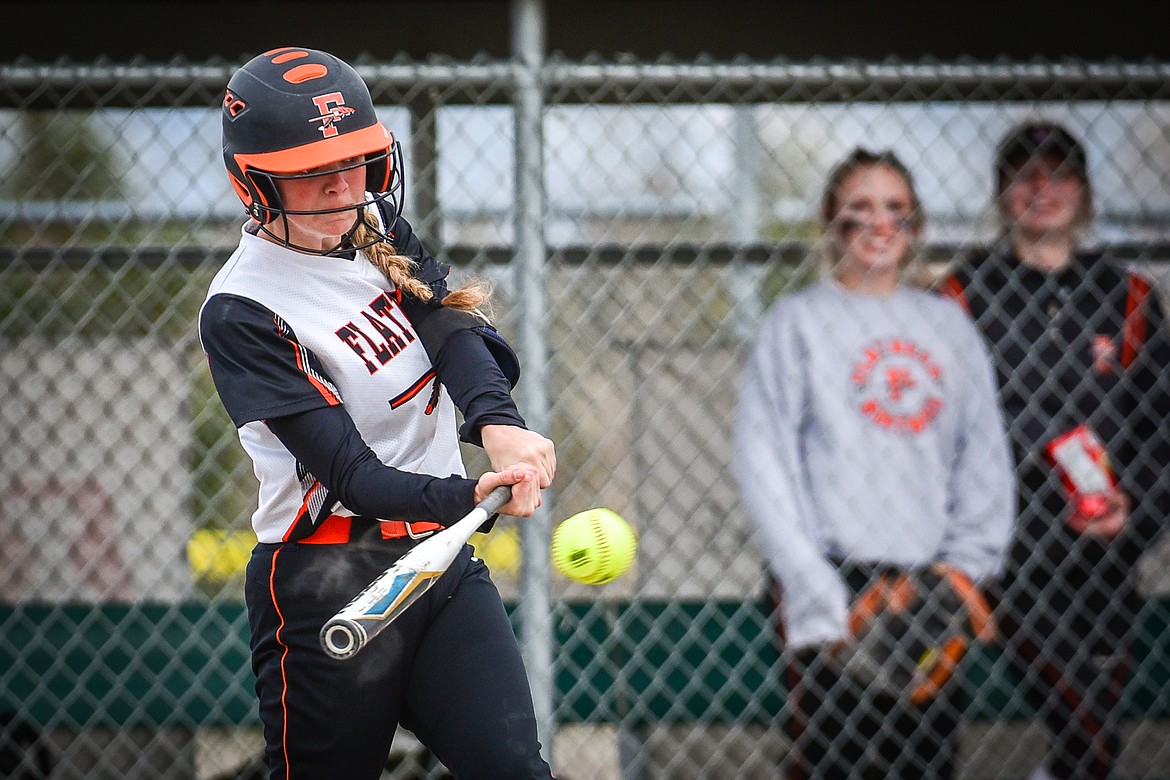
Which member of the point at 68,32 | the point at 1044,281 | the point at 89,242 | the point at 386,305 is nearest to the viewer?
the point at 386,305

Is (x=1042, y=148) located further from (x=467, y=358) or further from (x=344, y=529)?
(x=344, y=529)

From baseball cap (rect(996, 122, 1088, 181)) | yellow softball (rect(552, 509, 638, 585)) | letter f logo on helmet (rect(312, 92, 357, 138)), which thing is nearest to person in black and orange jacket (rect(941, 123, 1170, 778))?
baseball cap (rect(996, 122, 1088, 181))

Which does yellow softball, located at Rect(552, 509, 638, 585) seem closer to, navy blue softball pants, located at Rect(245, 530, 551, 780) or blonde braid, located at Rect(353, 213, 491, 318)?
navy blue softball pants, located at Rect(245, 530, 551, 780)

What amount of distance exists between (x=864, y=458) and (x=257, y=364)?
6.54ft

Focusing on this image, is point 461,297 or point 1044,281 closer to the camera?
point 461,297

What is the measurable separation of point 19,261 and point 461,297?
1.99 meters

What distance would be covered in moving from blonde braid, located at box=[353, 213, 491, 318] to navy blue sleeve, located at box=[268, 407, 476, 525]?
295 millimetres

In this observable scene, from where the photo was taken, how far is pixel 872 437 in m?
3.46

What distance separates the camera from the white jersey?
1978 millimetres

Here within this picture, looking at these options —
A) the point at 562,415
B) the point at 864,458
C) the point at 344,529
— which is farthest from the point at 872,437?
the point at 344,529

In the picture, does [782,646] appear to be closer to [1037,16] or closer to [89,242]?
[1037,16]

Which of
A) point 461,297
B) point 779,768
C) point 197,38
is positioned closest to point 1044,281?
point 779,768

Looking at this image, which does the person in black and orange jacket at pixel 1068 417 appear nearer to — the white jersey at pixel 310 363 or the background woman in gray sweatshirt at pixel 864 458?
the background woman in gray sweatshirt at pixel 864 458

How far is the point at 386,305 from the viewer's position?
2.16 metres
